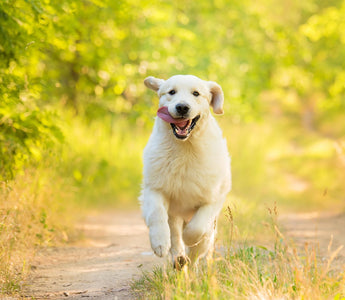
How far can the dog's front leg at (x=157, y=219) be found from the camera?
13.7 ft

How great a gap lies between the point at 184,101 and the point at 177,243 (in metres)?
1.32

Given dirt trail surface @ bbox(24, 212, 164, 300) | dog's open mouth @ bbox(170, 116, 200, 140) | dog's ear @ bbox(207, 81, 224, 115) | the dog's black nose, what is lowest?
dirt trail surface @ bbox(24, 212, 164, 300)

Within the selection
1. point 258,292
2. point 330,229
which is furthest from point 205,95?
point 330,229

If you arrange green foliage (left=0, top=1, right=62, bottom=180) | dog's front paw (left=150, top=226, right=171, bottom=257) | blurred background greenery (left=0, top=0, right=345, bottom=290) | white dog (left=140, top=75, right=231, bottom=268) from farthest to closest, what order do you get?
blurred background greenery (left=0, top=0, right=345, bottom=290) → green foliage (left=0, top=1, right=62, bottom=180) → white dog (left=140, top=75, right=231, bottom=268) → dog's front paw (left=150, top=226, right=171, bottom=257)

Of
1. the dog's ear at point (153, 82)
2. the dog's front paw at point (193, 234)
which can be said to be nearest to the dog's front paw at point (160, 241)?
the dog's front paw at point (193, 234)

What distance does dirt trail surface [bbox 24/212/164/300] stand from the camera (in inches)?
178

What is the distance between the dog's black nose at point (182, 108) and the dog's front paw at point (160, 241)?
1.01m

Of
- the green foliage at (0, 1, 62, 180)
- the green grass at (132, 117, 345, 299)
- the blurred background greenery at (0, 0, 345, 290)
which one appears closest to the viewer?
the green grass at (132, 117, 345, 299)

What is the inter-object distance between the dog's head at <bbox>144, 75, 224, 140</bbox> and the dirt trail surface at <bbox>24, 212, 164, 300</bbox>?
144 cm

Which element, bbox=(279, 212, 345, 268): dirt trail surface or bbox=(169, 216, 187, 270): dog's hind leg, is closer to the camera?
bbox=(169, 216, 187, 270): dog's hind leg

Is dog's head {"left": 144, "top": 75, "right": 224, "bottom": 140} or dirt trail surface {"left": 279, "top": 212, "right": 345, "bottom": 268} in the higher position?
dog's head {"left": 144, "top": 75, "right": 224, "bottom": 140}

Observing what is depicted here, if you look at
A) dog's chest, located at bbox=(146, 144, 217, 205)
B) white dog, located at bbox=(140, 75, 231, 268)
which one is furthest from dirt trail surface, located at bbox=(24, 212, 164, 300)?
dog's chest, located at bbox=(146, 144, 217, 205)

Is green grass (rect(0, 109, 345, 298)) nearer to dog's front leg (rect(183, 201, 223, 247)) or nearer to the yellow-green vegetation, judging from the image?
the yellow-green vegetation

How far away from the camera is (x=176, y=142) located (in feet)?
15.7
